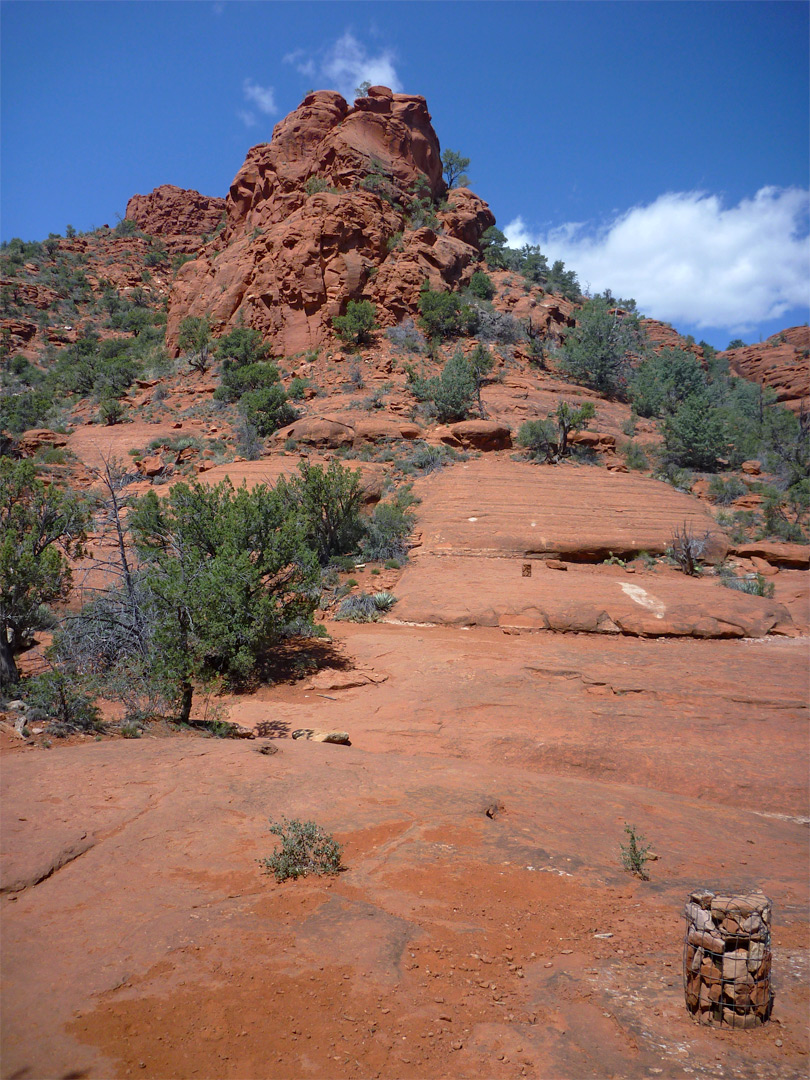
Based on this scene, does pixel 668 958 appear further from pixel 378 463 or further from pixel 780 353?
pixel 780 353

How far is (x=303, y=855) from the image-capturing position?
12.6 ft

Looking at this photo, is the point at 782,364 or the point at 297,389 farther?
the point at 782,364

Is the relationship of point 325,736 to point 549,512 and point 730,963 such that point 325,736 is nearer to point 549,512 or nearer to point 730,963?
point 730,963

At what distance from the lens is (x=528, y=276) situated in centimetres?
3981

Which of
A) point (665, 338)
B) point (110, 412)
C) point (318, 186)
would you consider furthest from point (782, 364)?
point (110, 412)

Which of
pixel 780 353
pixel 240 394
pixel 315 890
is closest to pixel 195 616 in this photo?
pixel 315 890

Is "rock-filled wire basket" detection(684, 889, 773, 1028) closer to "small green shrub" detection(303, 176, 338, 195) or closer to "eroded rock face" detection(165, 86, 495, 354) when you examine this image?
"eroded rock face" detection(165, 86, 495, 354)

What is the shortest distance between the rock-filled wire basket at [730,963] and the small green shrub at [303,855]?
7.04 ft

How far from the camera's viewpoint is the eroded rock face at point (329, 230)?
29109mm

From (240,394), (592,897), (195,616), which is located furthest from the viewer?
(240,394)

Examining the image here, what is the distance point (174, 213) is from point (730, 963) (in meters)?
67.2

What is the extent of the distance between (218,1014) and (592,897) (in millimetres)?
2472

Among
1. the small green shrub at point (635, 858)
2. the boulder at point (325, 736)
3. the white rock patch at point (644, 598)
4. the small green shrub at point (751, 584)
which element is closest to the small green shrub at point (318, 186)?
the white rock patch at point (644, 598)

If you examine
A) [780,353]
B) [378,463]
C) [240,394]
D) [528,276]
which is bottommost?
[378,463]
